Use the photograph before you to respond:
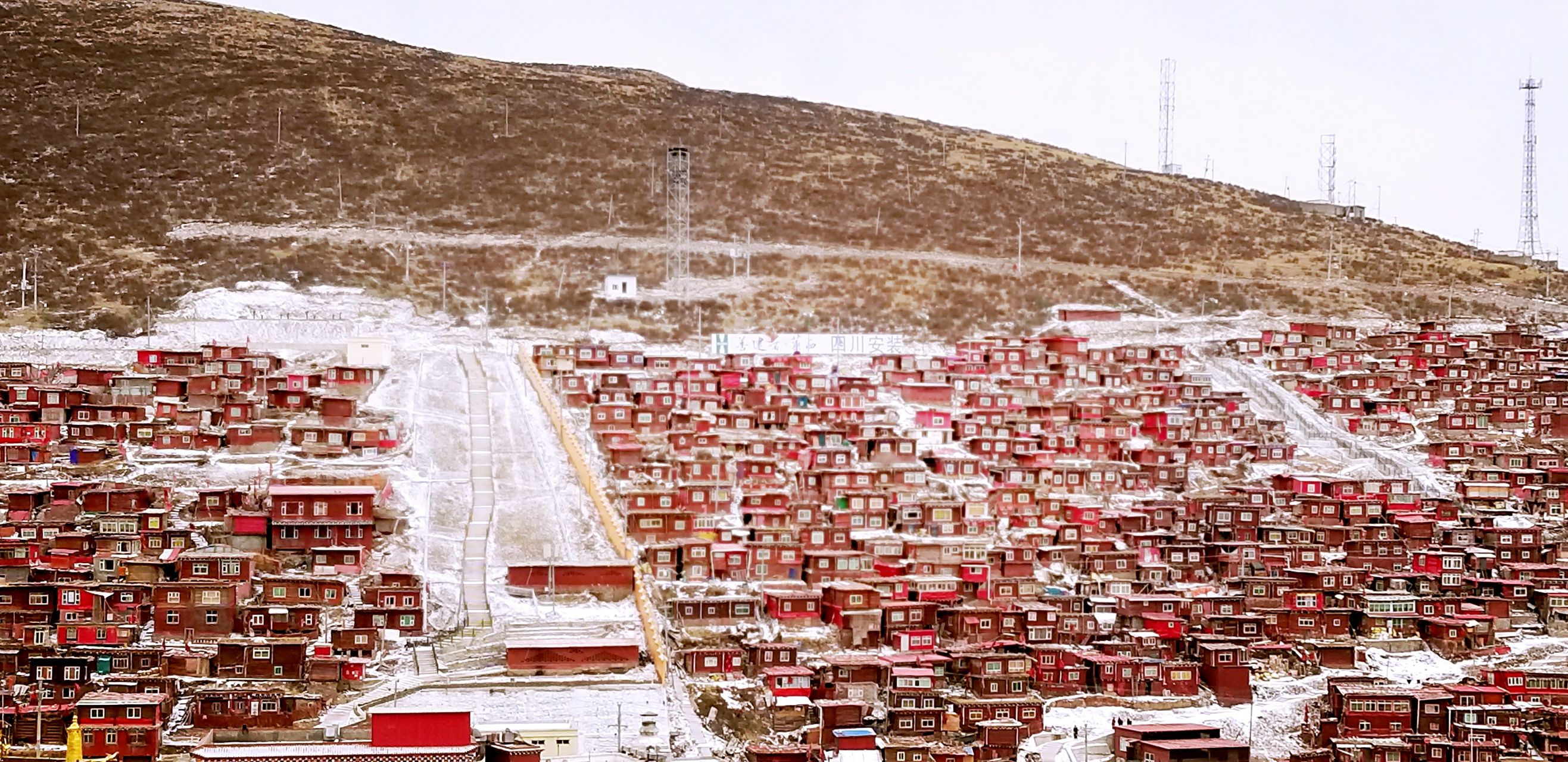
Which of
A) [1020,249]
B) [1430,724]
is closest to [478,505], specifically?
[1430,724]

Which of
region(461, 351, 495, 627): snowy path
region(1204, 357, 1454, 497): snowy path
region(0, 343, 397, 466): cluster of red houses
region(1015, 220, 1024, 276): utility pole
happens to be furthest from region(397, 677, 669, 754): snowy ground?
region(1015, 220, 1024, 276): utility pole

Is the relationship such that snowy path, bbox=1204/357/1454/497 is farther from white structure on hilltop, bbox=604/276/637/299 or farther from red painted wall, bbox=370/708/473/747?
red painted wall, bbox=370/708/473/747

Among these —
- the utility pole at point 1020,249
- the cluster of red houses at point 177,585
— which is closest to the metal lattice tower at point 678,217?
the utility pole at point 1020,249

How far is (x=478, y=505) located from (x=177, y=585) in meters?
8.23

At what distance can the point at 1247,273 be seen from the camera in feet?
253

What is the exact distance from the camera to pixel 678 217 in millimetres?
72625

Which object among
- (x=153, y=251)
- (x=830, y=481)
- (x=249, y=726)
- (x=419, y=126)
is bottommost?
(x=249, y=726)

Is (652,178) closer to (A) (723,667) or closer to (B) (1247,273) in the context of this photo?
(B) (1247,273)

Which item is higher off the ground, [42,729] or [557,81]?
[557,81]

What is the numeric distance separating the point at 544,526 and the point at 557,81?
55824 millimetres

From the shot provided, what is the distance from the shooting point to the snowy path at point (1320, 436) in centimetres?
5334

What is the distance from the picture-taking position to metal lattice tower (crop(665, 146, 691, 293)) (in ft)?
233

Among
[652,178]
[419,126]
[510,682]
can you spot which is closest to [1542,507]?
[510,682]

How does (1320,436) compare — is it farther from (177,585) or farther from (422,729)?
(422,729)
